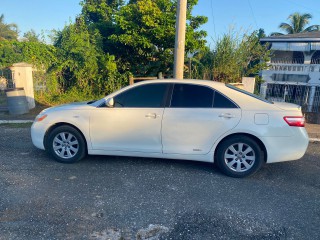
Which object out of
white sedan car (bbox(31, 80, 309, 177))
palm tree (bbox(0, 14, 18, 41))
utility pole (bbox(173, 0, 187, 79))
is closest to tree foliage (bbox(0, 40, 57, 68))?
utility pole (bbox(173, 0, 187, 79))

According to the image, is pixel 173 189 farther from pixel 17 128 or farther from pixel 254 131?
pixel 17 128

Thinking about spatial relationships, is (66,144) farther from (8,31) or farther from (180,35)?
(8,31)

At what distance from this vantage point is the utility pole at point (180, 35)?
6910 millimetres

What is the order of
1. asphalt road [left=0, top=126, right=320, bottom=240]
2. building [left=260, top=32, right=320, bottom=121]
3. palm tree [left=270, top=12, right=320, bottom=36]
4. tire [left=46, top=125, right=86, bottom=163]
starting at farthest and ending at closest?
1. palm tree [left=270, top=12, right=320, bottom=36]
2. building [left=260, top=32, right=320, bottom=121]
3. tire [left=46, top=125, right=86, bottom=163]
4. asphalt road [left=0, top=126, right=320, bottom=240]

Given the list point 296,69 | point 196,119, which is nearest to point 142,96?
point 196,119

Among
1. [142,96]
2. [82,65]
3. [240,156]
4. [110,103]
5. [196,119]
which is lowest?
[240,156]

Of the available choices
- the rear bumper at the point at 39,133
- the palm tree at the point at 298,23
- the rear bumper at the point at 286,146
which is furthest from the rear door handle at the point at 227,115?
the palm tree at the point at 298,23

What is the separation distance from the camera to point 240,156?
4.16 m

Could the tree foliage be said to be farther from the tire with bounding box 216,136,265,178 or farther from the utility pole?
the tire with bounding box 216,136,265,178

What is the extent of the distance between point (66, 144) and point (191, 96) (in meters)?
2.37

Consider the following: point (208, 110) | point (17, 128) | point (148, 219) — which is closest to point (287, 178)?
point (208, 110)

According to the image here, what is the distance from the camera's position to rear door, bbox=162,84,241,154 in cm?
412

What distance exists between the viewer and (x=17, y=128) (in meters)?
7.18

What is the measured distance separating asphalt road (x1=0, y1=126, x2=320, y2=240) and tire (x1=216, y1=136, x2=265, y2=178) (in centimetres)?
15
